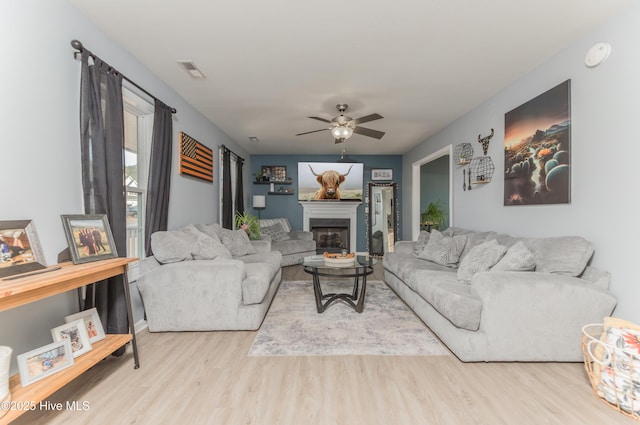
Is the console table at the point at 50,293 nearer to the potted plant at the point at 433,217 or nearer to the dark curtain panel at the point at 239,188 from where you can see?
the dark curtain panel at the point at 239,188

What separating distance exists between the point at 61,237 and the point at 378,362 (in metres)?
2.36

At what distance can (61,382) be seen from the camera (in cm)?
151

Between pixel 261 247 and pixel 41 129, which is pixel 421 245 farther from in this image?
pixel 41 129

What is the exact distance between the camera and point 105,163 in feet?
7.20

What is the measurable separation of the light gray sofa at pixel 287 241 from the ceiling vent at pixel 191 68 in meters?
3.32

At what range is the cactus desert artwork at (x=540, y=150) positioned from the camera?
2.57m

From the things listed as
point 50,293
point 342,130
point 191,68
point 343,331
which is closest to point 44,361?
point 50,293

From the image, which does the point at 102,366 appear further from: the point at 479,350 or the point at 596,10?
the point at 596,10

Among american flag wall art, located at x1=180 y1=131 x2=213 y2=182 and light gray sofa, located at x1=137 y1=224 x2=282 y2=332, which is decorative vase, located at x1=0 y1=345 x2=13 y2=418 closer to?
light gray sofa, located at x1=137 y1=224 x2=282 y2=332

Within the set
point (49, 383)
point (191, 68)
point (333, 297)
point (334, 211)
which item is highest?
point (191, 68)

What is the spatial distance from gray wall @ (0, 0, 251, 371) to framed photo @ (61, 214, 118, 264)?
0.17 m

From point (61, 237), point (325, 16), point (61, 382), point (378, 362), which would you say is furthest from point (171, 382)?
point (325, 16)

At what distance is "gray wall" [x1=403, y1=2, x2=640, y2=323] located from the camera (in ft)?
6.64

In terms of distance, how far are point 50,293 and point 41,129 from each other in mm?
1032
